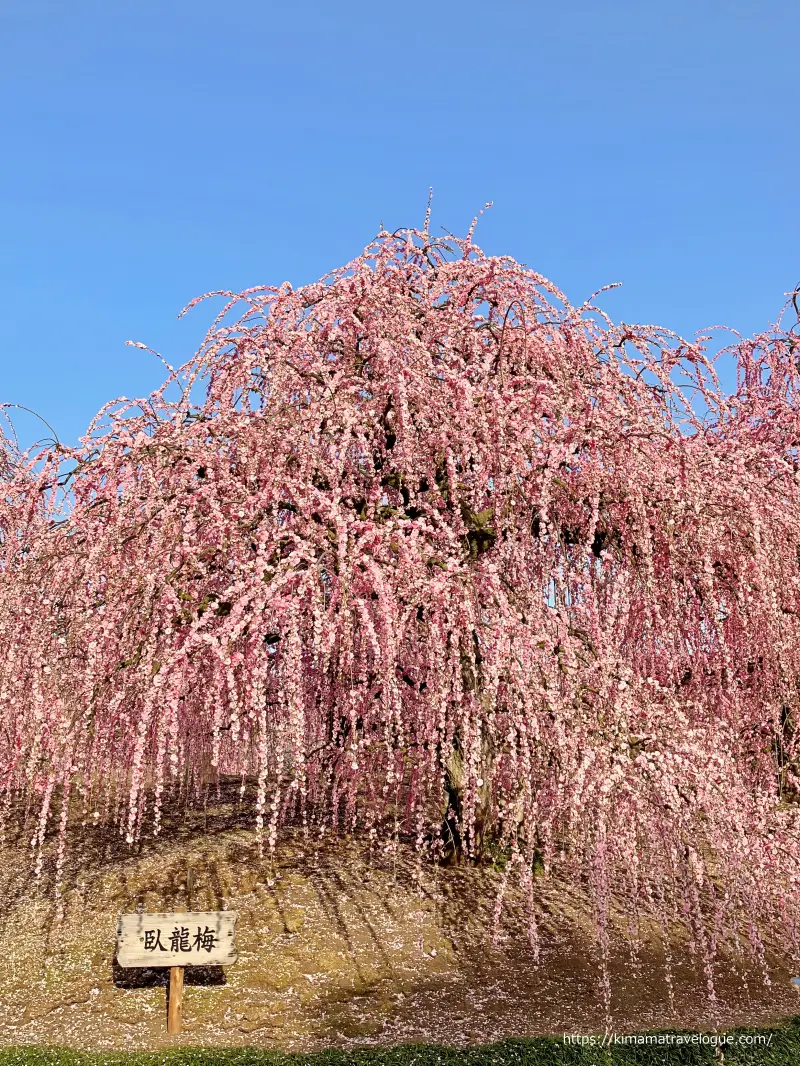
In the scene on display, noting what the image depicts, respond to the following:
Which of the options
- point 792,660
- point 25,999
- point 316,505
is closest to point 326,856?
point 25,999

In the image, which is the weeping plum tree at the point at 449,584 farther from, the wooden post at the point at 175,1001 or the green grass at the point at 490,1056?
the wooden post at the point at 175,1001

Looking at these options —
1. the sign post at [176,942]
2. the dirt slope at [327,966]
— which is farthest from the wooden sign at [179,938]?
the dirt slope at [327,966]

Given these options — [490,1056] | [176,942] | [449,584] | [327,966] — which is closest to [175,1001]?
[176,942]

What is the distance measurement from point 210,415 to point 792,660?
253 inches

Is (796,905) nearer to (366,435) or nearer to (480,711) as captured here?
(480,711)

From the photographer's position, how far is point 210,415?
8.47 metres

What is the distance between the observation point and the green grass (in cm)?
582

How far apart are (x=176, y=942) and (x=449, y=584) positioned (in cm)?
377

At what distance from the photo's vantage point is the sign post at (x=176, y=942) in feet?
22.2

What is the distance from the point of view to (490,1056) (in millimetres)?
5938

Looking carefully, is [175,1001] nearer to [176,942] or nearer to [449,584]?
[176,942]

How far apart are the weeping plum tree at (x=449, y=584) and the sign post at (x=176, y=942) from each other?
1248mm

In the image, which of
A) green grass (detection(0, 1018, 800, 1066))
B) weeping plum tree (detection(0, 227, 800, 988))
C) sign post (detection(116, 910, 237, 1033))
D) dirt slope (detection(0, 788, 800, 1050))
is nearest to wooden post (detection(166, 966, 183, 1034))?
sign post (detection(116, 910, 237, 1033))

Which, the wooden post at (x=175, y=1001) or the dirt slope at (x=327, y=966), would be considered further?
the dirt slope at (x=327, y=966)
